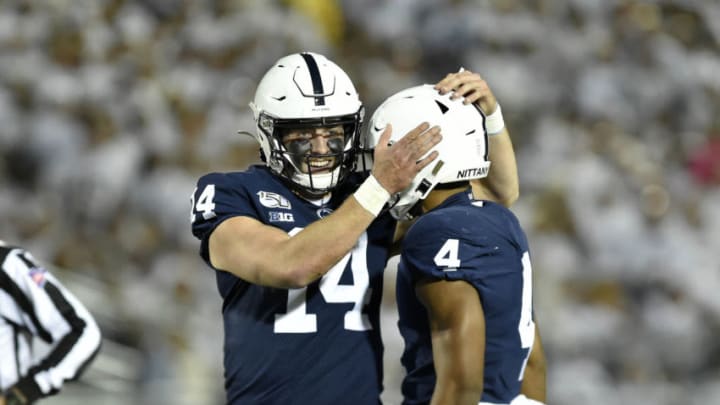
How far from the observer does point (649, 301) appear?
647 centimetres

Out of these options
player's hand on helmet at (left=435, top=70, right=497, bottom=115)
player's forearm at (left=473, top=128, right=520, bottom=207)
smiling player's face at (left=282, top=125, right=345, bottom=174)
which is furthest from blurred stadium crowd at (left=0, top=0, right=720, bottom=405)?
player's hand on helmet at (left=435, top=70, right=497, bottom=115)

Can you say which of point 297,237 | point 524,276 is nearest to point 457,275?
point 524,276

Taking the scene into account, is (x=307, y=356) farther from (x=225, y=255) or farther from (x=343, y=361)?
(x=225, y=255)

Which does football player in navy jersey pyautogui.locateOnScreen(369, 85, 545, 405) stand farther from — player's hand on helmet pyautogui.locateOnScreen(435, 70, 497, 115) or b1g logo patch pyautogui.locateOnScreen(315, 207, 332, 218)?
b1g logo patch pyautogui.locateOnScreen(315, 207, 332, 218)

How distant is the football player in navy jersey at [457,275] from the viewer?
2.43 metres

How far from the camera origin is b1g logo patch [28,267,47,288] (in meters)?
3.21

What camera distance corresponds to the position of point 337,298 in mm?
2809

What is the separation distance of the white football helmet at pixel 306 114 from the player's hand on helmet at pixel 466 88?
26cm

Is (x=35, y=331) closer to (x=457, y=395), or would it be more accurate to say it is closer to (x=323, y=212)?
(x=323, y=212)

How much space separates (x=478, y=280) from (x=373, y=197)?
334 millimetres

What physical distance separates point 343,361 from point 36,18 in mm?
4777

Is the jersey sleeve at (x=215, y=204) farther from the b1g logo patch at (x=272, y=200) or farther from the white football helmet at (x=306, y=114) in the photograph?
the white football helmet at (x=306, y=114)

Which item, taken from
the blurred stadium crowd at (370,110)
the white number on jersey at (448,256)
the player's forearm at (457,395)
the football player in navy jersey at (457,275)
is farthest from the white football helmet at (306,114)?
the blurred stadium crowd at (370,110)

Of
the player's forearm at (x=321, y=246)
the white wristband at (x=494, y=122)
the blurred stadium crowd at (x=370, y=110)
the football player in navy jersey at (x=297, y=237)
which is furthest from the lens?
the blurred stadium crowd at (x=370, y=110)
